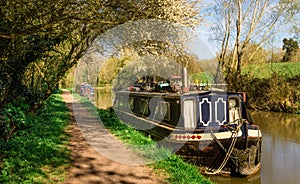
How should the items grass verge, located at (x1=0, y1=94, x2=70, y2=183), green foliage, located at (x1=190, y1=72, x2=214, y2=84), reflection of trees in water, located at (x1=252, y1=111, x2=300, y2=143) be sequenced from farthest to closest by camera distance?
1. green foliage, located at (x1=190, y1=72, x2=214, y2=84)
2. reflection of trees in water, located at (x1=252, y1=111, x2=300, y2=143)
3. grass verge, located at (x1=0, y1=94, x2=70, y2=183)

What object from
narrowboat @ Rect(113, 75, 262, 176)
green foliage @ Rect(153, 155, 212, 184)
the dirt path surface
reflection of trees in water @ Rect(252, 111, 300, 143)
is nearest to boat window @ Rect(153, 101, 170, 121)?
→ narrowboat @ Rect(113, 75, 262, 176)

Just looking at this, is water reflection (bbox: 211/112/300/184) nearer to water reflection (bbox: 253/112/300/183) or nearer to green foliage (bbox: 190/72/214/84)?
water reflection (bbox: 253/112/300/183)

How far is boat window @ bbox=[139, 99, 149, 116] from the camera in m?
10.8

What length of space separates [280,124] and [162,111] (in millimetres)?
9835

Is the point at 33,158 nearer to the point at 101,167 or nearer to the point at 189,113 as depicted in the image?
the point at 101,167

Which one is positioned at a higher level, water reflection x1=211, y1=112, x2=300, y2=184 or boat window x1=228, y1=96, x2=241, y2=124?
boat window x1=228, y1=96, x2=241, y2=124

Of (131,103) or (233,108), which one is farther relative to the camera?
(131,103)

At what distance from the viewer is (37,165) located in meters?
5.79

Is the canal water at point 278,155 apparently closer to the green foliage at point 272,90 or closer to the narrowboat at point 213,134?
the narrowboat at point 213,134

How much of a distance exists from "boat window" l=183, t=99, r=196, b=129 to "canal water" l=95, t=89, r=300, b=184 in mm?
1506

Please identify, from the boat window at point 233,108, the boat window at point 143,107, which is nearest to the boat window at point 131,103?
the boat window at point 143,107

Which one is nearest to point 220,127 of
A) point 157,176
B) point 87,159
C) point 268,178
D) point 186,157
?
point 186,157

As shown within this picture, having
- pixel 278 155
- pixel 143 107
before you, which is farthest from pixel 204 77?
pixel 278 155

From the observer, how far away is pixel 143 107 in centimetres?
1112
